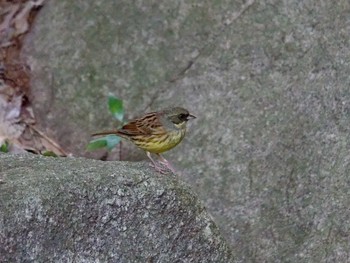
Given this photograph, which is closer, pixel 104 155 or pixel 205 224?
pixel 205 224

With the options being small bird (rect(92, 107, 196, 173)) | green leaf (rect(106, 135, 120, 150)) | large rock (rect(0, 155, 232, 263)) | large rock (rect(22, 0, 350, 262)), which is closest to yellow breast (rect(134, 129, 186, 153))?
small bird (rect(92, 107, 196, 173))

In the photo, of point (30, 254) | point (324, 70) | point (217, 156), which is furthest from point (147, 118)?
point (30, 254)

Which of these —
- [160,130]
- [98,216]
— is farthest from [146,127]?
[98,216]

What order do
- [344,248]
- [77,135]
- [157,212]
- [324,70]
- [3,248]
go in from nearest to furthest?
[3,248] < [157,212] < [344,248] < [324,70] < [77,135]

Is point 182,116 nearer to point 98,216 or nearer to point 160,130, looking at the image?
point 160,130

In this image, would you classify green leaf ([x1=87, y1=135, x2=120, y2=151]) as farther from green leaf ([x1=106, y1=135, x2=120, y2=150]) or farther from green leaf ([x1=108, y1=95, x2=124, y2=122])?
green leaf ([x1=108, y1=95, x2=124, y2=122])

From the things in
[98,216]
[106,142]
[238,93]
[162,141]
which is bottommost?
[106,142]

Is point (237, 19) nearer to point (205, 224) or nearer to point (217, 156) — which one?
point (217, 156)
